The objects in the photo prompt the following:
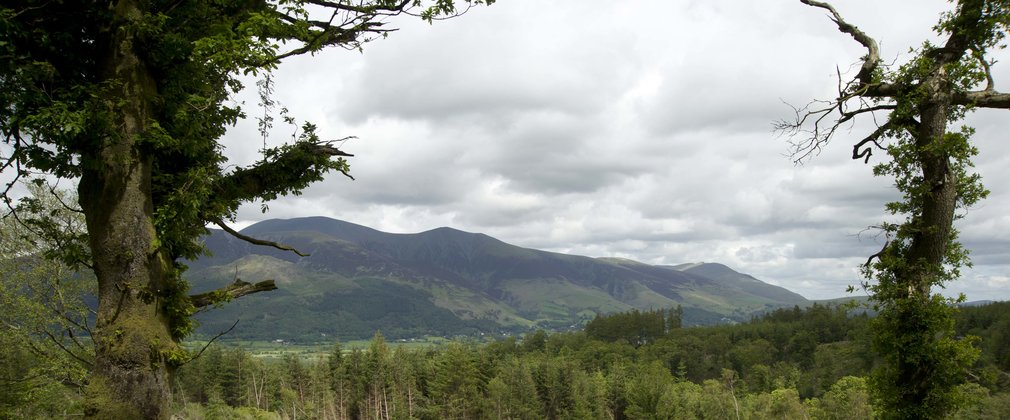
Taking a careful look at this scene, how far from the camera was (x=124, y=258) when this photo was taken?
6.06 m

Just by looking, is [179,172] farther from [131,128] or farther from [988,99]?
[988,99]

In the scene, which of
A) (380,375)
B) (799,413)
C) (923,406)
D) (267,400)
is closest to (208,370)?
(267,400)

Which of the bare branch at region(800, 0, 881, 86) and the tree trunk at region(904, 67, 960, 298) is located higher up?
the bare branch at region(800, 0, 881, 86)

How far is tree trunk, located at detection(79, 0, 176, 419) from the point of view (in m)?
5.88

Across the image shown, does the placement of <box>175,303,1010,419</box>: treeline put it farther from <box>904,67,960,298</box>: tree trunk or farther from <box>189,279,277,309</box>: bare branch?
<box>904,67,960,298</box>: tree trunk

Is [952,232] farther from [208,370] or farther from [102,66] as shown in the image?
[208,370]

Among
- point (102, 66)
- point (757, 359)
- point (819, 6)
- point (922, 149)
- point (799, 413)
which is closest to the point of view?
point (102, 66)

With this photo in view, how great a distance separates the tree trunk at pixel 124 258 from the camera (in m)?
5.88

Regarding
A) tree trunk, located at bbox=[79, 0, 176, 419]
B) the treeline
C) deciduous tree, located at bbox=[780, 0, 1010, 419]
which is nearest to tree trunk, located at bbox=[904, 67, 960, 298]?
deciduous tree, located at bbox=[780, 0, 1010, 419]

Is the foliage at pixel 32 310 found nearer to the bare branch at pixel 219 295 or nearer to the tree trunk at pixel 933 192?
the bare branch at pixel 219 295

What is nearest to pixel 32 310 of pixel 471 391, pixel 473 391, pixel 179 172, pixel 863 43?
pixel 179 172

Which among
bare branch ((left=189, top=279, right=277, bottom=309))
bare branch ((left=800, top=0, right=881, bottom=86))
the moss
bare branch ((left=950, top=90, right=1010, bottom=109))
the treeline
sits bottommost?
the treeline

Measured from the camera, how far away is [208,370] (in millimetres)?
74562

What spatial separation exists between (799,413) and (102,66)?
69340 mm
